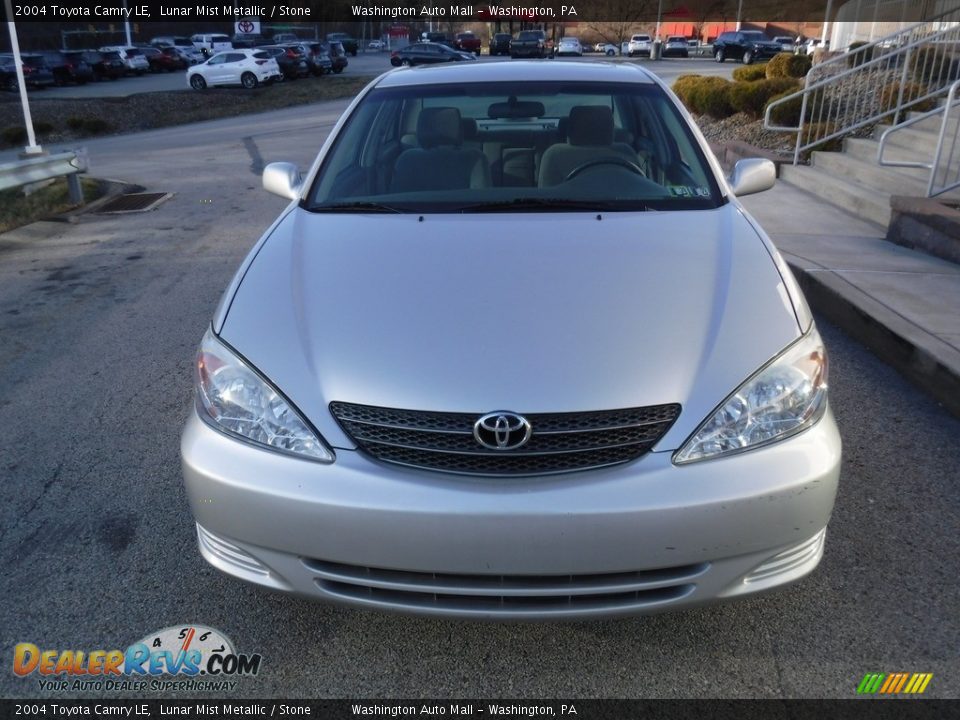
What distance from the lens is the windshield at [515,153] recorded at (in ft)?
11.2

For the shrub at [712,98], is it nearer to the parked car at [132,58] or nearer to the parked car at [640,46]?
the parked car at [132,58]

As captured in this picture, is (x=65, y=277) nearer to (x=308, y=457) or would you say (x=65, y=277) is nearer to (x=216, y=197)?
(x=216, y=197)

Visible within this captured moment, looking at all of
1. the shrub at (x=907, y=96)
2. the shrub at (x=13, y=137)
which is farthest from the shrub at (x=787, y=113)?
the shrub at (x=13, y=137)

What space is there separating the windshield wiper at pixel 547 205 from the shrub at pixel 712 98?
1245 cm

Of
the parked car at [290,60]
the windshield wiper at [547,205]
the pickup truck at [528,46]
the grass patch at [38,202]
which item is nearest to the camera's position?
the windshield wiper at [547,205]

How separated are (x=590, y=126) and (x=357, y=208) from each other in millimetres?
1229

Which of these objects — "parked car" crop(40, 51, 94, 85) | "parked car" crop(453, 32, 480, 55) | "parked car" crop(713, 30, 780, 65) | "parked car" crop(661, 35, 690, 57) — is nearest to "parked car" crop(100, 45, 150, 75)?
"parked car" crop(40, 51, 94, 85)

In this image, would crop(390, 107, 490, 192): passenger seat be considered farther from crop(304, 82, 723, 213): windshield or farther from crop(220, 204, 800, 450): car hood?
crop(220, 204, 800, 450): car hood

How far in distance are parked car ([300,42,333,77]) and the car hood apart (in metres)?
39.8

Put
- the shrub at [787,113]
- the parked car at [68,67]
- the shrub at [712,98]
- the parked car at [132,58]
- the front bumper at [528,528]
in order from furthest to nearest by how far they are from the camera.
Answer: the parked car at [132,58]
the parked car at [68,67]
the shrub at [712,98]
the shrub at [787,113]
the front bumper at [528,528]

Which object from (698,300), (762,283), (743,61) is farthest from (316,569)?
(743,61)

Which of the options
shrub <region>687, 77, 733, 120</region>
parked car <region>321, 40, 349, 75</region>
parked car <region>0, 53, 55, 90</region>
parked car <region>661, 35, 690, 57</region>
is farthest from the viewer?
parked car <region>661, 35, 690, 57</region>

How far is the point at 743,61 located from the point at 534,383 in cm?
4721

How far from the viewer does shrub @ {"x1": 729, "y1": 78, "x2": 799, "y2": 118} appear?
537 inches
